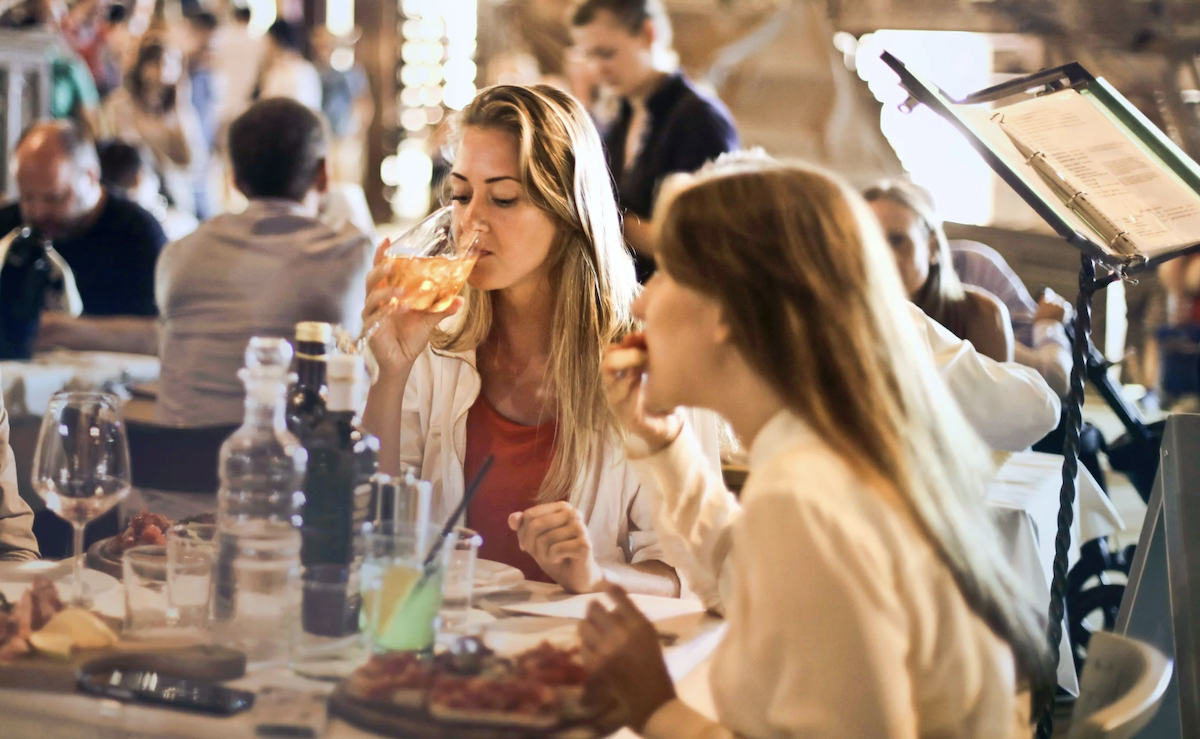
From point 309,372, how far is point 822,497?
0.65 meters

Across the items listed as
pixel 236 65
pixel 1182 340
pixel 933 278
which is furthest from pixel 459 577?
pixel 236 65

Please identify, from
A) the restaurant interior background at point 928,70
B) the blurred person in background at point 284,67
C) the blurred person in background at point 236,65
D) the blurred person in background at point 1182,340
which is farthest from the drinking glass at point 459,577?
the blurred person in background at point 236,65

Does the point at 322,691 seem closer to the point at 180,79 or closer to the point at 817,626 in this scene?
the point at 817,626

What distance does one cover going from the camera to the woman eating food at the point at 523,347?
6.14 feet

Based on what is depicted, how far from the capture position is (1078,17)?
302 inches

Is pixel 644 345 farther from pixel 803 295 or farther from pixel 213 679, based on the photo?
pixel 213 679

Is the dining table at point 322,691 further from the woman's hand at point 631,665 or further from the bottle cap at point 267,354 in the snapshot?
the bottle cap at point 267,354

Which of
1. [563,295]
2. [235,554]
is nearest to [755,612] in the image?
[235,554]

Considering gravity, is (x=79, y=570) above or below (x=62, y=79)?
below

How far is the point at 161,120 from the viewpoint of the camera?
7.18 m

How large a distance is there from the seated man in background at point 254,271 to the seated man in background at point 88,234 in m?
0.70

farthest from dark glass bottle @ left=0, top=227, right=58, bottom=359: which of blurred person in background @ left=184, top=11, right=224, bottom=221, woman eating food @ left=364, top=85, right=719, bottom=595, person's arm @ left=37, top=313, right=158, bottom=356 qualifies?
blurred person in background @ left=184, top=11, right=224, bottom=221

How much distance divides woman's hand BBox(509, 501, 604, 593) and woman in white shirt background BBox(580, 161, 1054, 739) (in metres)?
0.42

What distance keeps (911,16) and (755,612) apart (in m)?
7.89
